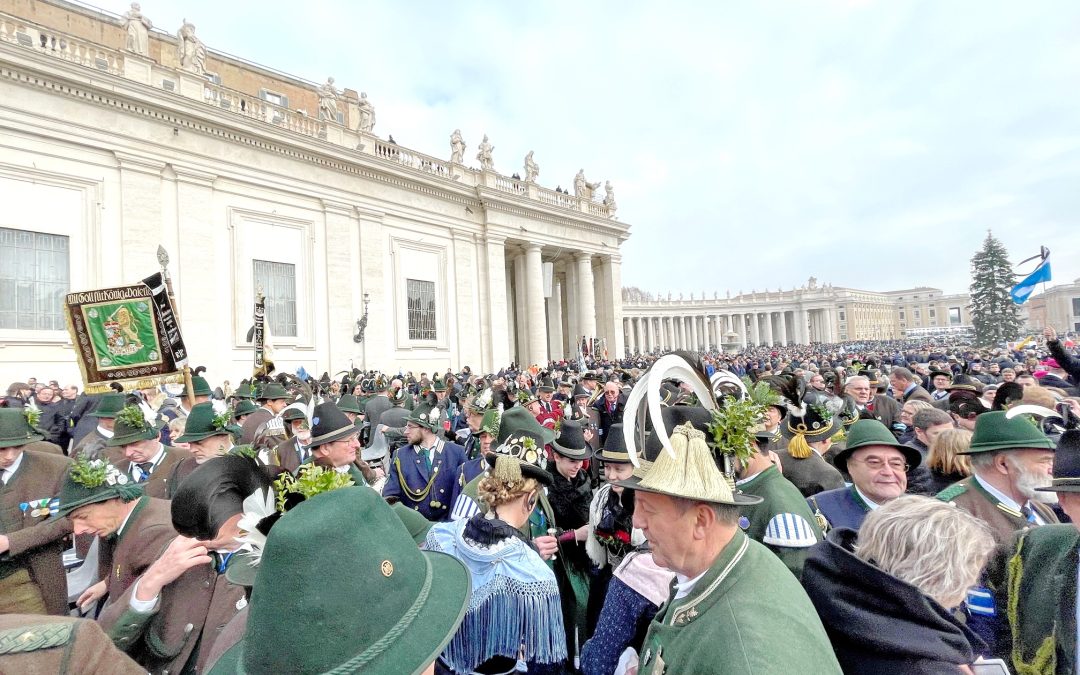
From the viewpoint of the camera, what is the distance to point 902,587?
180 cm

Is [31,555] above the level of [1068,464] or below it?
below

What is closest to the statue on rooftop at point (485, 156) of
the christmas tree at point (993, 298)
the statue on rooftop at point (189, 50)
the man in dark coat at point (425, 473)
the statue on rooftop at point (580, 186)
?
the statue on rooftop at point (580, 186)

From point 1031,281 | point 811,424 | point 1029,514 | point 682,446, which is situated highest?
point 1031,281

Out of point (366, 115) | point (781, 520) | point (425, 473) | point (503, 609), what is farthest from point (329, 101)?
point (781, 520)

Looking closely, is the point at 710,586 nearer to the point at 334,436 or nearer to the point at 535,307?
the point at 334,436

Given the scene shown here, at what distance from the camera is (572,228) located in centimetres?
3544

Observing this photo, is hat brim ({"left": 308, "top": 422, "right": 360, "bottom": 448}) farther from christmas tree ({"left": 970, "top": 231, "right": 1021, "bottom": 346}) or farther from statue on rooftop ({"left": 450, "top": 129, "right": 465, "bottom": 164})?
christmas tree ({"left": 970, "top": 231, "right": 1021, "bottom": 346})

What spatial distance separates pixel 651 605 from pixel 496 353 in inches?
1093

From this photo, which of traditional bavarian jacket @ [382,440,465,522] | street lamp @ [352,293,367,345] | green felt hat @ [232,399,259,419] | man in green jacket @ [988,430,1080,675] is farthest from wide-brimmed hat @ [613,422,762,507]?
street lamp @ [352,293,367,345]

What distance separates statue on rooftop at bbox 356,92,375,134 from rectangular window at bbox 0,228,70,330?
44.0 ft

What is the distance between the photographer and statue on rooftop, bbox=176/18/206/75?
2055 centimetres

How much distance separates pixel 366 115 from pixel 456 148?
5.32m

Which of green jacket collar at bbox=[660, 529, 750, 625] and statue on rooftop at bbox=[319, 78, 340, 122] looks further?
statue on rooftop at bbox=[319, 78, 340, 122]

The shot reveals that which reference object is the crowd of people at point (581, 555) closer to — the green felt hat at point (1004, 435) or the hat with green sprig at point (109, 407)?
the green felt hat at point (1004, 435)
